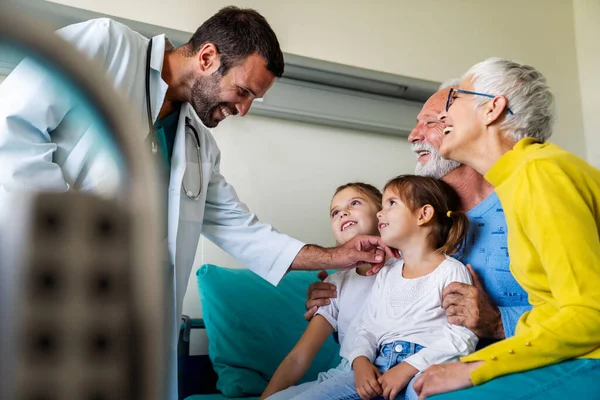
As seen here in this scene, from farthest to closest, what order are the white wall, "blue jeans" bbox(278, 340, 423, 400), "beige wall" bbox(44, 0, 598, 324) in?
the white wall → "beige wall" bbox(44, 0, 598, 324) → "blue jeans" bbox(278, 340, 423, 400)

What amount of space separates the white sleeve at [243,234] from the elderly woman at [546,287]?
83 centimetres

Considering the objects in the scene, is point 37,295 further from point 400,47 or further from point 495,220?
point 400,47

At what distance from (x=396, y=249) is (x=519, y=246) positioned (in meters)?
0.57

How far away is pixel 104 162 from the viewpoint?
3.00 ft

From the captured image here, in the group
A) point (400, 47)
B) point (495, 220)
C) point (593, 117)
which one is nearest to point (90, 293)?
point (495, 220)

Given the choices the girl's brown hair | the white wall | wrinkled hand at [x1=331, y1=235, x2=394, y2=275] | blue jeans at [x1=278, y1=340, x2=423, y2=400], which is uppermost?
the white wall

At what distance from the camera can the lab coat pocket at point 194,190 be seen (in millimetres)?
1797

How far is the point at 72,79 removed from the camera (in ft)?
1.23

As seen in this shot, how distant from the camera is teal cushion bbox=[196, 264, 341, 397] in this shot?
1899mm

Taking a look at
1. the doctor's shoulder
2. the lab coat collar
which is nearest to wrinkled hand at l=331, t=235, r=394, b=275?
the lab coat collar

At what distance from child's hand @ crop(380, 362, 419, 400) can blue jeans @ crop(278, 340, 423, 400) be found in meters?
0.07

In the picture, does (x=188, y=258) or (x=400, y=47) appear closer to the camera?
(x=188, y=258)

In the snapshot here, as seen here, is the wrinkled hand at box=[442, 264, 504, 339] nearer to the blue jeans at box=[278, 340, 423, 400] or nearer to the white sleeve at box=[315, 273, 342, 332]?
the blue jeans at box=[278, 340, 423, 400]

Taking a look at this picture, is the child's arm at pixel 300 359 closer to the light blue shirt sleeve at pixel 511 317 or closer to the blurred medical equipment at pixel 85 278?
the light blue shirt sleeve at pixel 511 317
